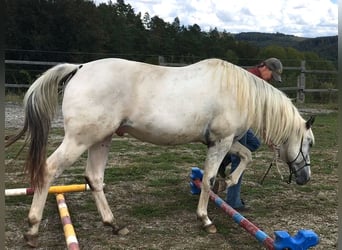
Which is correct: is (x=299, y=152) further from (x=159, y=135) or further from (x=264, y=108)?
(x=159, y=135)

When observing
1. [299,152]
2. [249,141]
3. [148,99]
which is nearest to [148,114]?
[148,99]

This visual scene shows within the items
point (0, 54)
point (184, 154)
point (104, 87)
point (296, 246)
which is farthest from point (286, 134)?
point (0, 54)

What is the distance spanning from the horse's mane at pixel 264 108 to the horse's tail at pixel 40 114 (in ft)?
4.89

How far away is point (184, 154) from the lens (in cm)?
709

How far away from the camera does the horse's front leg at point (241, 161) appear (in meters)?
3.99

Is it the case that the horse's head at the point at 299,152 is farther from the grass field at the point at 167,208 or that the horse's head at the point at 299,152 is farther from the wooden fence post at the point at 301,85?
the wooden fence post at the point at 301,85

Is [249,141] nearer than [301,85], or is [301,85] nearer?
[249,141]

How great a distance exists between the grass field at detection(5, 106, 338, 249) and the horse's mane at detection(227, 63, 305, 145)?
0.91m

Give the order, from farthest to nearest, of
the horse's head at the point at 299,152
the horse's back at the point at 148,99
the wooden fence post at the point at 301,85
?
the wooden fence post at the point at 301,85 → the horse's head at the point at 299,152 → the horse's back at the point at 148,99

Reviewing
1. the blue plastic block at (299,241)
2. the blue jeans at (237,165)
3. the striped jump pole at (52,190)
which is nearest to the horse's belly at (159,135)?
the blue jeans at (237,165)

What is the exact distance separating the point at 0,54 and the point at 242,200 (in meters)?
4.29

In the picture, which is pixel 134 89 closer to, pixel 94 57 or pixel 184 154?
pixel 184 154

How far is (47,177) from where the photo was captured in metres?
3.20

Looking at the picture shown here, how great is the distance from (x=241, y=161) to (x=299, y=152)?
617mm
